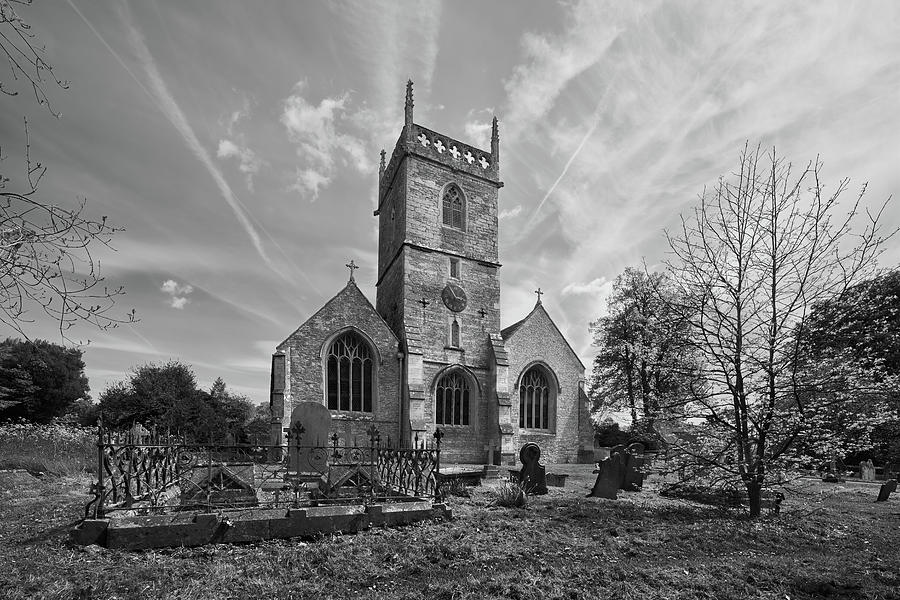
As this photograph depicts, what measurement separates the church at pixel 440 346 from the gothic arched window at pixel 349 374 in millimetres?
42

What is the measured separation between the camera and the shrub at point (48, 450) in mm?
12461

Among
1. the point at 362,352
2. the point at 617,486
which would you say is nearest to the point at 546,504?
the point at 617,486

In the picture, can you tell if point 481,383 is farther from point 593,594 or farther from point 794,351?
point 593,594

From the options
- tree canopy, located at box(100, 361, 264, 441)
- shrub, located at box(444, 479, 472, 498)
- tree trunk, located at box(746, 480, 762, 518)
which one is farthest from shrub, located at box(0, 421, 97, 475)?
tree trunk, located at box(746, 480, 762, 518)

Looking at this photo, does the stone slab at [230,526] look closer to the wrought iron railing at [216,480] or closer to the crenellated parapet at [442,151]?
the wrought iron railing at [216,480]

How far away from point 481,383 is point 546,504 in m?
12.1

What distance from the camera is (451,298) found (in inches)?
857

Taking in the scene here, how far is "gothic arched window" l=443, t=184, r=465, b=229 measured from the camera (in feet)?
75.5

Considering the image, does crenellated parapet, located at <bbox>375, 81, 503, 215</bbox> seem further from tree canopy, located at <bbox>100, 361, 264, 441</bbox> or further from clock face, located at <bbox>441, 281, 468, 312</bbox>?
tree canopy, located at <bbox>100, 361, 264, 441</bbox>

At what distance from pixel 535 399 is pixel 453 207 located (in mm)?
10467

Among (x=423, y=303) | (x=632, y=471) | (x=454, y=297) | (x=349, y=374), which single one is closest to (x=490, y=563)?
(x=632, y=471)

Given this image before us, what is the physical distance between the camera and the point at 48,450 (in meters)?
15.6

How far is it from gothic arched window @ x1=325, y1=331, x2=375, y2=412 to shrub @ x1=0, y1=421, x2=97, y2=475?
25.8 feet

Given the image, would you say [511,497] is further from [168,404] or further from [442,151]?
[168,404]
